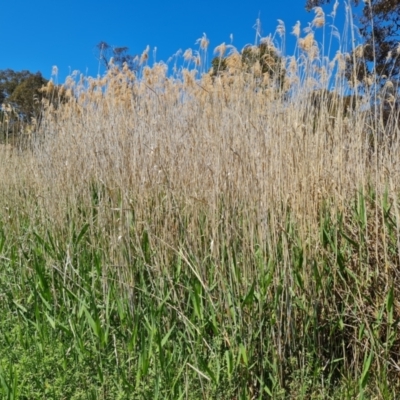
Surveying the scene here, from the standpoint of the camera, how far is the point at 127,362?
5.91 ft

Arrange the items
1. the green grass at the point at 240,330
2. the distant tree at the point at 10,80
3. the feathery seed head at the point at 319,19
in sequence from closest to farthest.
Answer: the green grass at the point at 240,330
the feathery seed head at the point at 319,19
the distant tree at the point at 10,80

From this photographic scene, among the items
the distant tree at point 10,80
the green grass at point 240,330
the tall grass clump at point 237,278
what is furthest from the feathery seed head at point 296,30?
the distant tree at point 10,80

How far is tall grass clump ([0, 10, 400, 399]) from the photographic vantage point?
167 centimetres

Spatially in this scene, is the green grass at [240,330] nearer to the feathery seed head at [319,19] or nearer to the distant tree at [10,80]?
the feathery seed head at [319,19]

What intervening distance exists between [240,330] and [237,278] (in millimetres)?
203

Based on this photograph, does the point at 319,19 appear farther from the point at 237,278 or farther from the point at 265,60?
the point at 237,278

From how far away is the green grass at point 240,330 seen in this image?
1640mm

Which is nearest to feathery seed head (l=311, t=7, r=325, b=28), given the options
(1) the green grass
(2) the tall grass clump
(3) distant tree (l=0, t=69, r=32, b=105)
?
(2) the tall grass clump

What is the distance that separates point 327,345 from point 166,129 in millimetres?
1536

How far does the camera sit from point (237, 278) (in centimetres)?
171

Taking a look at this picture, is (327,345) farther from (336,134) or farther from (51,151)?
(51,151)

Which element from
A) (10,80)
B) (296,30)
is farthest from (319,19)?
(10,80)

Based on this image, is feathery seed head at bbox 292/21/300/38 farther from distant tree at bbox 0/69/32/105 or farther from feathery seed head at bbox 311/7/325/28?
distant tree at bbox 0/69/32/105

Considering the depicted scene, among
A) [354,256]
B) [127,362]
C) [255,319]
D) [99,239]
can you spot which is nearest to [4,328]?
[99,239]
